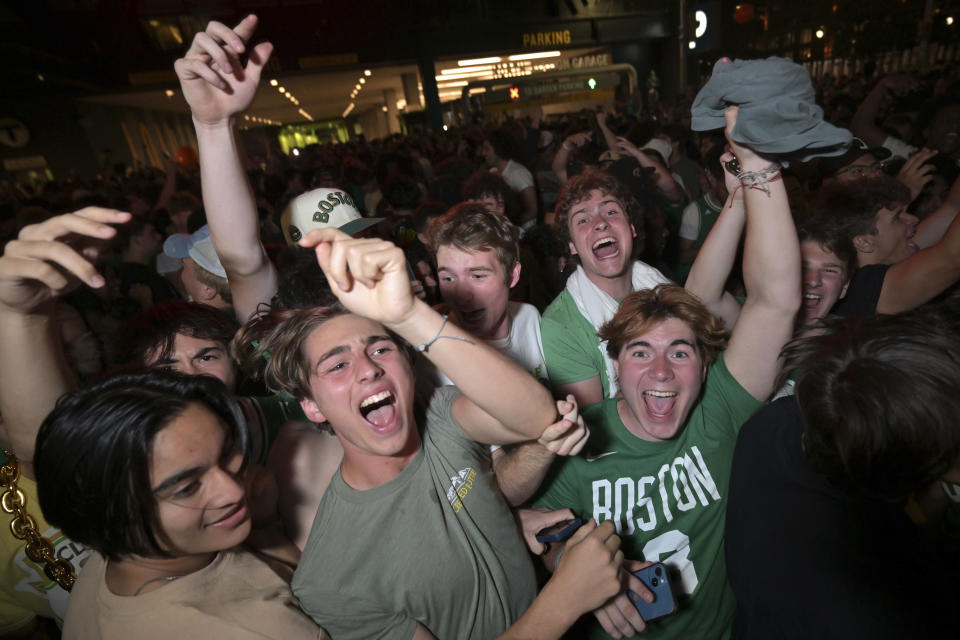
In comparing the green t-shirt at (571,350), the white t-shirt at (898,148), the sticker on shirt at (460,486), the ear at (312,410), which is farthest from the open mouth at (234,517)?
the white t-shirt at (898,148)

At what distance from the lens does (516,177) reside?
→ 5.72m

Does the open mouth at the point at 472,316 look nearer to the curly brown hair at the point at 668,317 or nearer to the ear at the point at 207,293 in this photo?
the curly brown hair at the point at 668,317

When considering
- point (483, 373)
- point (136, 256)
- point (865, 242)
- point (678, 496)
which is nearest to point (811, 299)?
point (865, 242)

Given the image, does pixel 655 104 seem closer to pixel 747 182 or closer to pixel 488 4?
pixel 488 4

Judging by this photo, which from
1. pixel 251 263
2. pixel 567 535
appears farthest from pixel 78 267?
pixel 567 535

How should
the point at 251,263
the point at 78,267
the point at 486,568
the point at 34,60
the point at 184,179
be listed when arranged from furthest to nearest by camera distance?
the point at 34,60 → the point at 184,179 → the point at 251,263 → the point at 486,568 → the point at 78,267

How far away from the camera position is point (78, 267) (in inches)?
42.2

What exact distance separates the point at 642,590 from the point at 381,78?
23935 mm

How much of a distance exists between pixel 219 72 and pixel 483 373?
57.8 inches

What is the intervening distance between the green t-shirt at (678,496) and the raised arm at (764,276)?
115 mm

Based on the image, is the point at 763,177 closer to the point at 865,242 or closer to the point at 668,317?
the point at 668,317

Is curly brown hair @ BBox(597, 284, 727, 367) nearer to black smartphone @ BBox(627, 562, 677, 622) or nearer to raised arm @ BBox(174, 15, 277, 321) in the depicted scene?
black smartphone @ BBox(627, 562, 677, 622)

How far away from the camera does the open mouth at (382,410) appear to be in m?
1.41

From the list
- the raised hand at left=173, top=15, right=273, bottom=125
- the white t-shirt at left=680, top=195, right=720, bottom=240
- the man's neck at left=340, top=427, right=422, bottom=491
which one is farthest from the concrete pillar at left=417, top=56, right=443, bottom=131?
the man's neck at left=340, top=427, right=422, bottom=491
